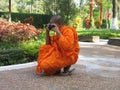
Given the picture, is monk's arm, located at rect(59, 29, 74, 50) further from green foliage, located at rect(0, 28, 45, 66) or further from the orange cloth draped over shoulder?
green foliage, located at rect(0, 28, 45, 66)

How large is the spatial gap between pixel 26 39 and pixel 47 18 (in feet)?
65.7

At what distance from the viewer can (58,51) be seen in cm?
816

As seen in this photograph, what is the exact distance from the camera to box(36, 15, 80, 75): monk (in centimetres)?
791

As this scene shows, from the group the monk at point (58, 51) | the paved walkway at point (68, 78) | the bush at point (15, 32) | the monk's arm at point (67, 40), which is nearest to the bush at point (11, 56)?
the paved walkway at point (68, 78)

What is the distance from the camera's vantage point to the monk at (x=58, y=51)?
7914 millimetres

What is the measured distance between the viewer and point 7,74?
8336 mm

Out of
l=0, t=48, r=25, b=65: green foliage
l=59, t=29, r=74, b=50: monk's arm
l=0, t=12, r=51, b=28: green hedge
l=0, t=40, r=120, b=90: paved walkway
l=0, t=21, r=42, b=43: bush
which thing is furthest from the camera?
l=0, t=12, r=51, b=28: green hedge

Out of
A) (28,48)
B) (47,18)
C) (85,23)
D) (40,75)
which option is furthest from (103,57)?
(85,23)

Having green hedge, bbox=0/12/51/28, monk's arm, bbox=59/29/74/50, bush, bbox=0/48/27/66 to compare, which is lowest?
bush, bbox=0/48/27/66

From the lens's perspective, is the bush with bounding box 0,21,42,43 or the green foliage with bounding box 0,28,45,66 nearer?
the green foliage with bounding box 0,28,45,66

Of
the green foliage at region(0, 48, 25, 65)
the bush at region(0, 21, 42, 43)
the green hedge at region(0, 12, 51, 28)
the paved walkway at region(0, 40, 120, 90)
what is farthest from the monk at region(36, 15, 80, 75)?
the green hedge at region(0, 12, 51, 28)

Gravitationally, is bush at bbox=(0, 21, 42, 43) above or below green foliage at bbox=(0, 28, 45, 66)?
above

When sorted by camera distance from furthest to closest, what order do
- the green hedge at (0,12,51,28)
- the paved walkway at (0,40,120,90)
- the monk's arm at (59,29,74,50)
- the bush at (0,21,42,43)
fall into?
1. the green hedge at (0,12,51,28)
2. the bush at (0,21,42,43)
3. the monk's arm at (59,29,74,50)
4. the paved walkway at (0,40,120,90)

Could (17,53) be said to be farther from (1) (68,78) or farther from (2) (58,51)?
(1) (68,78)
